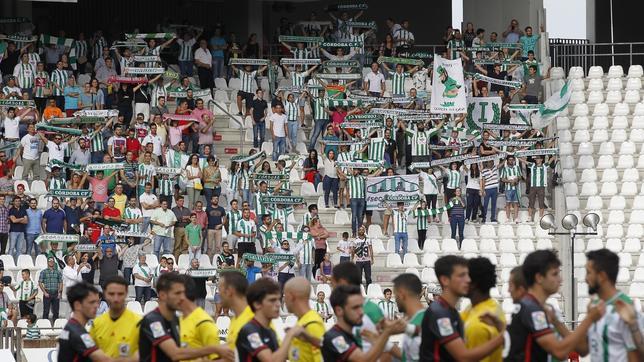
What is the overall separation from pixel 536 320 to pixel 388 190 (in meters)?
18.7

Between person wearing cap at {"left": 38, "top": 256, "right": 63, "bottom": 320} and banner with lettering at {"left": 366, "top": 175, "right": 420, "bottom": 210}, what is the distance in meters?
6.14

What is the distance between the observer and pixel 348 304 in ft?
36.9

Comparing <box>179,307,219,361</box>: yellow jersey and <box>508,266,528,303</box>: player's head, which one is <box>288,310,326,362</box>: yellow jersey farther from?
<box>508,266,528,303</box>: player's head

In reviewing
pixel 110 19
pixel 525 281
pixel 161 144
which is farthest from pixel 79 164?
pixel 525 281

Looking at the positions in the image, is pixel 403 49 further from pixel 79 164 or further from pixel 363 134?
pixel 79 164

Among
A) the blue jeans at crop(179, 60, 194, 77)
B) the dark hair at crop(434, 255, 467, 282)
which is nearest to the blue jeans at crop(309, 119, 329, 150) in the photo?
the blue jeans at crop(179, 60, 194, 77)

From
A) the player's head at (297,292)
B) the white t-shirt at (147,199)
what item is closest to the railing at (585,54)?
the white t-shirt at (147,199)

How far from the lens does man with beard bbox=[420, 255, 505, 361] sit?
10.8 m

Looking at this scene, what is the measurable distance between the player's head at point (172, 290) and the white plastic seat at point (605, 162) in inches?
853

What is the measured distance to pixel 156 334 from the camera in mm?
11734

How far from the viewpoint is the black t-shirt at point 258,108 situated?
1267 inches

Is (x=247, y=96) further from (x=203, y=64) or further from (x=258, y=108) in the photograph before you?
(x=203, y=64)

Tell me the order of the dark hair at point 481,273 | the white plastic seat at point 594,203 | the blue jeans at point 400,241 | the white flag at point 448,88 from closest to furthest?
the dark hair at point 481,273 → the blue jeans at point 400,241 → the white plastic seat at point 594,203 → the white flag at point 448,88

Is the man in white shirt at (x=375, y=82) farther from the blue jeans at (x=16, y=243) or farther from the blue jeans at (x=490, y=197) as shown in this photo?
the blue jeans at (x=16, y=243)
